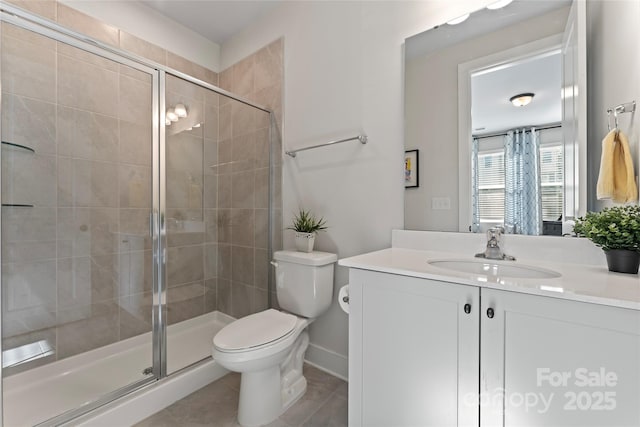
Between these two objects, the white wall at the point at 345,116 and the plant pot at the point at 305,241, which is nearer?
the white wall at the point at 345,116

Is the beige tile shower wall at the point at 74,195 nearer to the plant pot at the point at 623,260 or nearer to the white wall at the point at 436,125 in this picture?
the white wall at the point at 436,125

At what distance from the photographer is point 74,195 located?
1675 mm

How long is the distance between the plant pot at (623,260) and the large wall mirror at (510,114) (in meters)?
0.23

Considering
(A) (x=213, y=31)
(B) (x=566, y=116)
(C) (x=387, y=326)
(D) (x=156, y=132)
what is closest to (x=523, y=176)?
(B) (x=566, y=116)

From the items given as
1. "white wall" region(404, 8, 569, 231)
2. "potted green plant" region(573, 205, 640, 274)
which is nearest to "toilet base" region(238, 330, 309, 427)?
"white wall" region(404, 8, 569, 231)

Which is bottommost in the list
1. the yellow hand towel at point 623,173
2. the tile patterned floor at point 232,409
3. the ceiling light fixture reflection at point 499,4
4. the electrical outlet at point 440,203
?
the tile patterned floor at point 232,409

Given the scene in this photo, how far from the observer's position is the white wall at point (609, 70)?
3.05ft

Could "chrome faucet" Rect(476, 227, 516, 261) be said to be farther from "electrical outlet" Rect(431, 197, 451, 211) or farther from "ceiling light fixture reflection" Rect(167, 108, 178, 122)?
"ceiling light fixture reflection" Rect(167, 108, 178, 122)

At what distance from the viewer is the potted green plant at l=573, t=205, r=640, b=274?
0.86m

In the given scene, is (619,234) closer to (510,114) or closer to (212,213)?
(510,114)

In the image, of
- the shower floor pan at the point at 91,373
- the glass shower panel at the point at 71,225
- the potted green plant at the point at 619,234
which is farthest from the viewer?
the glass shower panel at the point at 71,225

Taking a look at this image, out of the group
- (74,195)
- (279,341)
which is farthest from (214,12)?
(279,341)

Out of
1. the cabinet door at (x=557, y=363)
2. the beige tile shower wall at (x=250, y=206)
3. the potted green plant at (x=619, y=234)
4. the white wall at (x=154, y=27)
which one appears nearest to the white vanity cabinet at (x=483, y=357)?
the cabinet door at (x=557, y=363)

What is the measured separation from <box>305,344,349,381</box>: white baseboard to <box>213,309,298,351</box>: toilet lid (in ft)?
1.48
